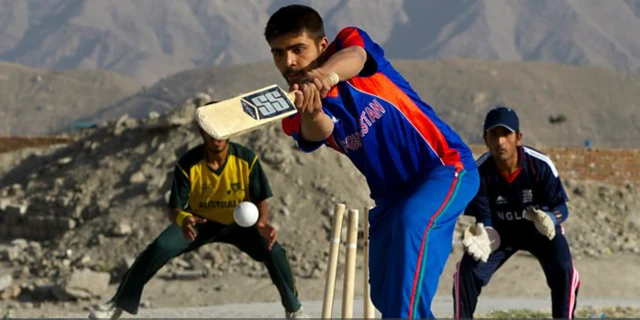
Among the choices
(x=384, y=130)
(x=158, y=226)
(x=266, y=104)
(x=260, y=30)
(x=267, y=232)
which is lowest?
(x=266, y=104)

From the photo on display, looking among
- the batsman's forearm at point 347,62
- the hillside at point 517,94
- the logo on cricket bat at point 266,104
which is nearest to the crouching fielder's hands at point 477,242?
the batsman's forearm at point 347,62

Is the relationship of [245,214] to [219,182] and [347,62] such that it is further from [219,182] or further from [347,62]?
[347,62]

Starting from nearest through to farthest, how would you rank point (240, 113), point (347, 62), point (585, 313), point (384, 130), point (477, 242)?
point (240, 113) → point (347, 62) → point (384, 130) → point (477, 242) → point (585, 313)

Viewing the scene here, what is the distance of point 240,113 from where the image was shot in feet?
11.2

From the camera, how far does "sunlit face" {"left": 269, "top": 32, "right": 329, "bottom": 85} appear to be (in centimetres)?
432

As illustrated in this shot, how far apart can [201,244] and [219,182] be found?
0.50 metres

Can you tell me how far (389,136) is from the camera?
4.59 metres

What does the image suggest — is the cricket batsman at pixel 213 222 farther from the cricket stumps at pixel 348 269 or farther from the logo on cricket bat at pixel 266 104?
the logo on cricket bat at pixel 266 104

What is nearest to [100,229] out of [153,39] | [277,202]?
[277,202]

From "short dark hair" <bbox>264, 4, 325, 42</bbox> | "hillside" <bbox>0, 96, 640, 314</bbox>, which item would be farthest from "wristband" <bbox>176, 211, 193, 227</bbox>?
"hillside" <bbox>0, 96, 640, 314</bbox>

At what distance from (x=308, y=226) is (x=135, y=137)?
4.15 meters

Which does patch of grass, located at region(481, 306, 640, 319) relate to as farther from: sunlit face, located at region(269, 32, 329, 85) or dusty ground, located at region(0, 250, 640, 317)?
sunlit face, located at region(269, 32, 329, 85)

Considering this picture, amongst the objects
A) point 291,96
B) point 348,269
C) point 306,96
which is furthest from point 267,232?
point 291,96

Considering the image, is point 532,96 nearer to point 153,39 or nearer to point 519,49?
point 519,49
